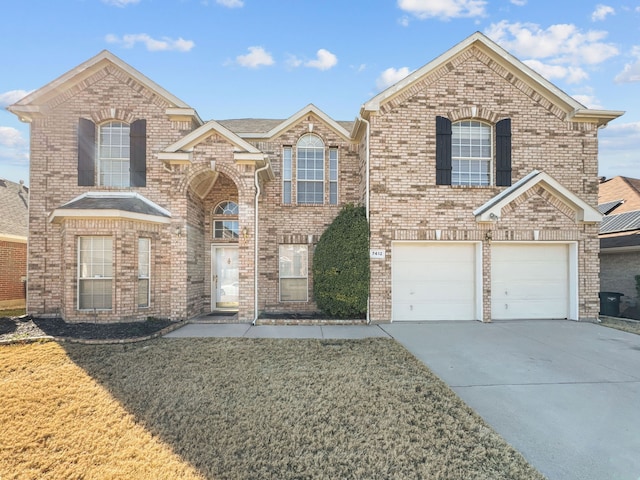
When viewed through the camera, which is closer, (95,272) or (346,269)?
(95,272)

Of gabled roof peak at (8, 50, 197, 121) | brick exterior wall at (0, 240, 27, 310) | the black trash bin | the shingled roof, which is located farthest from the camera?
the shingled roof

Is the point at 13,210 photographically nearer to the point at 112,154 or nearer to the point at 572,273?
the point at 112,154

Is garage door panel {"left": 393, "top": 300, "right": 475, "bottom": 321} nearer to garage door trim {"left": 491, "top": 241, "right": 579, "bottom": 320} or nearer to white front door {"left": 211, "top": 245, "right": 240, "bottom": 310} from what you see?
garage door trim {"left": 491, "top": 241, "right": 579, "bottom": 320}

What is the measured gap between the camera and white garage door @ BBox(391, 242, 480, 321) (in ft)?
31.1

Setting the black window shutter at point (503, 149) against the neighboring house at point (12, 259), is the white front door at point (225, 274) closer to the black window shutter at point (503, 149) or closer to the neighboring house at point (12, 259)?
the neighboring house at point (12, 259)

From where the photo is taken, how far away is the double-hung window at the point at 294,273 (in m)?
11.0

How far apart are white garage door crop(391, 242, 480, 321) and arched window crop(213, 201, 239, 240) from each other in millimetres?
5552

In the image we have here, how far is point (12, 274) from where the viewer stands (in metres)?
13.1

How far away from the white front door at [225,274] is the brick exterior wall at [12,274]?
890cm

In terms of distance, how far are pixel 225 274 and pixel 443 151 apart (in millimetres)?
8124

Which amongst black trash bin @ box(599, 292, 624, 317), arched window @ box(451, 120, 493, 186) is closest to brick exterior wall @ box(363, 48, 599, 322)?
arched window @ box(451, 120, 493, 186)

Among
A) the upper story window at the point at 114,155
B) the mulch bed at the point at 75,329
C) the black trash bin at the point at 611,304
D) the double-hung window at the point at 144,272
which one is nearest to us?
the mulch bed at the point at 75,329

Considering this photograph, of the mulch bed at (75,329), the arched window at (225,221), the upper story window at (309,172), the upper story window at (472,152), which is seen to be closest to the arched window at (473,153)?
the upper story window at (472,152)

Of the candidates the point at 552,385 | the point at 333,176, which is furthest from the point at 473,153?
the point at 552,385
